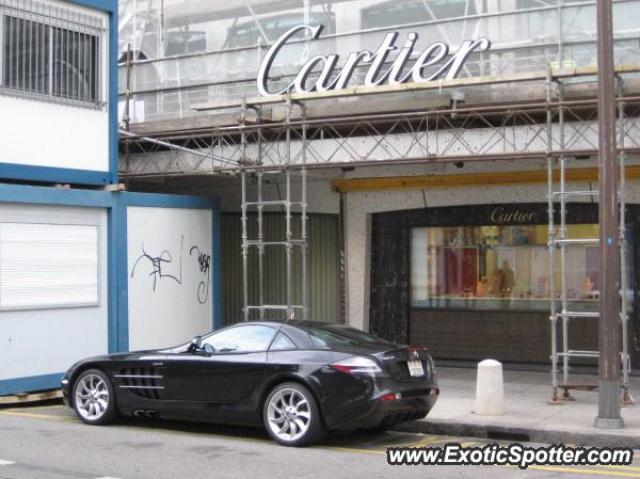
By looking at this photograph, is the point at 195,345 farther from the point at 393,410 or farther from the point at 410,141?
the point at 410,141

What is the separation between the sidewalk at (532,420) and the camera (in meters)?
10.1

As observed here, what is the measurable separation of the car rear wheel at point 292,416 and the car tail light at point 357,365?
1.46 ft

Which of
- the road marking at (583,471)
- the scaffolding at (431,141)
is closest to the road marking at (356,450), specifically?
the road marking at (583,471)

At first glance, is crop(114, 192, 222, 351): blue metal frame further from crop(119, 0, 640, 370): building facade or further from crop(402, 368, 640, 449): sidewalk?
crop(402, 368, 640, 449): sidewalk

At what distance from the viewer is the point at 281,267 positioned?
17609 mm

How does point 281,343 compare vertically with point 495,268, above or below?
below

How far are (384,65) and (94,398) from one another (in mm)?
6637

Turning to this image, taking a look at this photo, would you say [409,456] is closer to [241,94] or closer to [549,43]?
[549,43]

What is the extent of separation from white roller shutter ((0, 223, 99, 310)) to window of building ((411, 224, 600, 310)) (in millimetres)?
5667

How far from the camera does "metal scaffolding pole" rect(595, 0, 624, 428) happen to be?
1020 cm

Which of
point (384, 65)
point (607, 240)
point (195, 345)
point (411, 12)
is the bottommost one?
point (195, 345)

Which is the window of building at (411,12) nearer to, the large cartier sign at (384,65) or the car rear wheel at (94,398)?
the large cartier sign at (384,65)

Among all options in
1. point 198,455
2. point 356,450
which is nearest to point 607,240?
point 356,450
